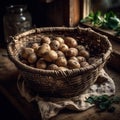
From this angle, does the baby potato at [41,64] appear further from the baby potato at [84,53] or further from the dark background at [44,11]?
the dark background at [44,11]

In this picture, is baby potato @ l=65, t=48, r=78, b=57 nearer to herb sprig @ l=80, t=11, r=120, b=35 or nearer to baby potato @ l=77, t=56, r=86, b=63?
baby potato @ l=77, t=56, r=86, b=63

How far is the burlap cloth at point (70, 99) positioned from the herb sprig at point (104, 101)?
0.07 feet

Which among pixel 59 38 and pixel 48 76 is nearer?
pixel 48 76

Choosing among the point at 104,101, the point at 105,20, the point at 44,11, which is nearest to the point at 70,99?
the point at 104,101

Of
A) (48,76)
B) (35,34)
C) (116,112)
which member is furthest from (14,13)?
(116,112)

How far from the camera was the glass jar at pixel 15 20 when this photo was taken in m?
1.71

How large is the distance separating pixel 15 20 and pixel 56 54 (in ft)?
1.76

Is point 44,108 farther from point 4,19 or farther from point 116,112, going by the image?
point 4,19

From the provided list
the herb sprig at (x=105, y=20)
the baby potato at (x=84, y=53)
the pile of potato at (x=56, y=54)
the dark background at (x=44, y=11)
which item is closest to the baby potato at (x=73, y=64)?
the pile of potato at (x=56, y=54)

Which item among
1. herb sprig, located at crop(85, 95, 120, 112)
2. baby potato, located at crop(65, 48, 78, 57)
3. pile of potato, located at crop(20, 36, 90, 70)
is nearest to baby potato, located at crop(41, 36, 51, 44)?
pile of potato, located at crop(20, 36, 90, 70)

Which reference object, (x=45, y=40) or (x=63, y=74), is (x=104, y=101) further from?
(x=45, y=40)

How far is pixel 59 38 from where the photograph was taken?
1386mm

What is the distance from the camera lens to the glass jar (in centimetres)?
171

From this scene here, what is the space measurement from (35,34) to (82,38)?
213 millimetres
